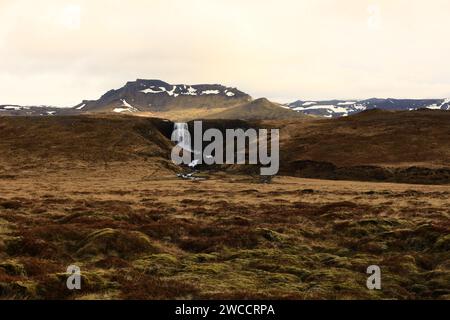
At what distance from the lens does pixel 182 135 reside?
144m

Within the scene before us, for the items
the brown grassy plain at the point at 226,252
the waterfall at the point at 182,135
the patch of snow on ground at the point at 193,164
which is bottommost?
the patch of snow on ground at the point at 193,164

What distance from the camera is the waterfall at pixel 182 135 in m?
→ 138

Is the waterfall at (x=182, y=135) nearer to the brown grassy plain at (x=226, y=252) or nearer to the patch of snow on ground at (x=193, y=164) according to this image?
the patch of snow on ground at (x=193, y=164)

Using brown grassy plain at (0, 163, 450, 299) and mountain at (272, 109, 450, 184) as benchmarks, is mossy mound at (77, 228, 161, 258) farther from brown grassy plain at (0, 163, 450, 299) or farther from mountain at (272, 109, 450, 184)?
mountain at (272, 109, 450, 184)

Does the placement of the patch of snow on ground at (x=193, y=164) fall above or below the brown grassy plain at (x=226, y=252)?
below

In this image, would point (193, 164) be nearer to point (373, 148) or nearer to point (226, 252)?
point (373, 148)

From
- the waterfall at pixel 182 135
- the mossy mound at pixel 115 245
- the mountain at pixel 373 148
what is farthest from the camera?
the waterfall at pixel 182 135

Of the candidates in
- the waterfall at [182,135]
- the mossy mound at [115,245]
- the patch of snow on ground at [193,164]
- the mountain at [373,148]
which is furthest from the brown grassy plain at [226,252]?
the waterfall at [182,135]

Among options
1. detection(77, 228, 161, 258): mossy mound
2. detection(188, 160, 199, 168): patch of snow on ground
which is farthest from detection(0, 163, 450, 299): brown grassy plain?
detection(188, 160, 199, 168): patch of snow on ground

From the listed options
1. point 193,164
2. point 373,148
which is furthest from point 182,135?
point 373,148

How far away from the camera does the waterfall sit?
13838cm
